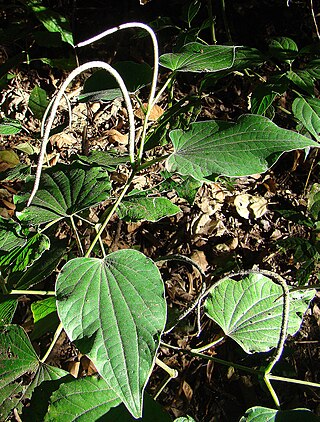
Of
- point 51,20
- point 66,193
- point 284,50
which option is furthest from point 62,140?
point 66,193

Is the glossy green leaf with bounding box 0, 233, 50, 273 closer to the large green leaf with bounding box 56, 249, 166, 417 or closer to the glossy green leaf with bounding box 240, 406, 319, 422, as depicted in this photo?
the large green leaf with bounding box 56, 249, 166, 417

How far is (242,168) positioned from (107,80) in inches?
19.3

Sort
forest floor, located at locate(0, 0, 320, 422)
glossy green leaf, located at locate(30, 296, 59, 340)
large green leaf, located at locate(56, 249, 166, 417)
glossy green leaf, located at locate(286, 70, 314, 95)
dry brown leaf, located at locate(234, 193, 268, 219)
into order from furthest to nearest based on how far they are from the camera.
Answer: dry brown leaf, located at locate(234, 193, 268, 219)
forest floor, located at locate(0, 0, 320, 422)
glossy green leaf, located at locate(286, 70, 314, 95)
glossy green leaf, located at locate(30, 296, 59, 340)
large green leaf, located at locate(56, 249, 166, 417)

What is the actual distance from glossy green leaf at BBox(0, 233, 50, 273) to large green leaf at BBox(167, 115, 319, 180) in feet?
0.91

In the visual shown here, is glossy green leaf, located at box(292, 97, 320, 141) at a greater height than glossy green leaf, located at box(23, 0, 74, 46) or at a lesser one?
lesser

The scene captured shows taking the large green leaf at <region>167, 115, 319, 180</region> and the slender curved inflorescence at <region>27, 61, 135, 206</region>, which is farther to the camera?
the large green leaf at <region>167, 115, 319, 180</region>

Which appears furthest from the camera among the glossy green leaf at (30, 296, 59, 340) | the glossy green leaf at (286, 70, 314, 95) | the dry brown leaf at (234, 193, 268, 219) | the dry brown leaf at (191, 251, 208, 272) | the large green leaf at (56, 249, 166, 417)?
the dry brown leaf at (234, 193, 268, 219)

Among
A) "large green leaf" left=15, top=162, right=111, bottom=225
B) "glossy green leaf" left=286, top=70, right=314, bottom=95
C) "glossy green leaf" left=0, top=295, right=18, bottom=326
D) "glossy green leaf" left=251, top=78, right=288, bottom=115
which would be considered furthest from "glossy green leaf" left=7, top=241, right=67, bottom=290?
"glossy green leaf" left=286, top=70, right=314, bottom=95

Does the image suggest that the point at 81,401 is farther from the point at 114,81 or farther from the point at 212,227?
the point at 212,227

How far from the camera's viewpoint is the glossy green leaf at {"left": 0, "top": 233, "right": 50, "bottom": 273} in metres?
0.88

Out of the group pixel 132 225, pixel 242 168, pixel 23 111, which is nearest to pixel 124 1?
pixel 23 111

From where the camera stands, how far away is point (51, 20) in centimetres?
187

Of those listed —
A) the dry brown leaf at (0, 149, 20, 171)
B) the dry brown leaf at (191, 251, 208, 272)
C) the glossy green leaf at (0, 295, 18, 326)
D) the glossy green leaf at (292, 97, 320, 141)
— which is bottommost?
the dry brown leaf at (191, 251, 208, 272)

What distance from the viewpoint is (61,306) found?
74 cm
